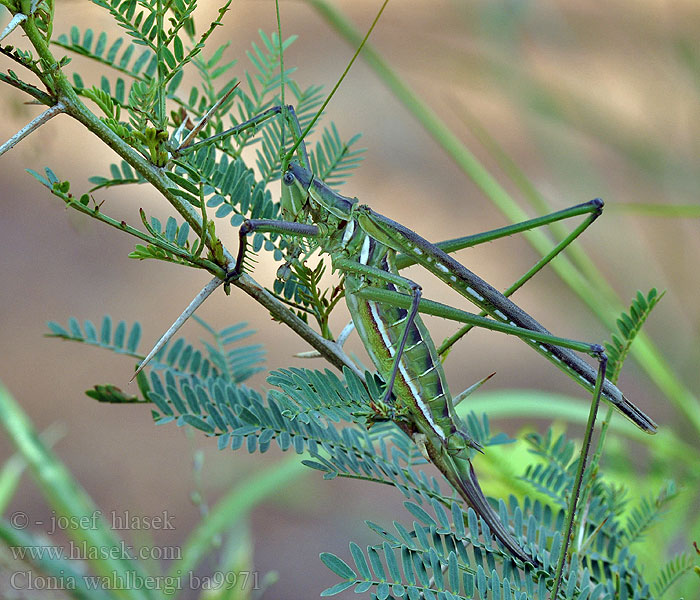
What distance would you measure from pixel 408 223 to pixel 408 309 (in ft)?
10.2

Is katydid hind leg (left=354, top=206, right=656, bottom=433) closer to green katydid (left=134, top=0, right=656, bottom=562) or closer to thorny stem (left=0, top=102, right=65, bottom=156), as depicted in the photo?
green katydid (left=134, top=0, right=656, bottom=562)

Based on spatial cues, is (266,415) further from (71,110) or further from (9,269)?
(9,269)

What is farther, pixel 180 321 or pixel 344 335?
pixel 344 335

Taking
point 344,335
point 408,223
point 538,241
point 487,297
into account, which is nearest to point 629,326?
point 487,297

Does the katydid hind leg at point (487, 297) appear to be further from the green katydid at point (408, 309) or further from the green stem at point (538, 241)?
the green stem at point (538, 241)

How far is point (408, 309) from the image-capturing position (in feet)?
2.85

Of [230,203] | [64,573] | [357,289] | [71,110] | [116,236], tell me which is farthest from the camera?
[116,236]

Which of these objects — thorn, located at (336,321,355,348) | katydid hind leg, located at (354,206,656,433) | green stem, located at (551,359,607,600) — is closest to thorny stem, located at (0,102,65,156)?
thorn, located at (336,321,355,348)

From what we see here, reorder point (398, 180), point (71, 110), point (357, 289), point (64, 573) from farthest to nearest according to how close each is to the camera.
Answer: point (398, 180) → point (64, 573) → point (357, 289) → point (71, 110)

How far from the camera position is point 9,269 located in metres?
3.35

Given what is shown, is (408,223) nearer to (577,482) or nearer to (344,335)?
(344,335)

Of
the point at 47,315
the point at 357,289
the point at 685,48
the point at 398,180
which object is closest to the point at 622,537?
the point at 357,289

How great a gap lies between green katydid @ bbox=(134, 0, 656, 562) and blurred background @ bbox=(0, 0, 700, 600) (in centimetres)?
47

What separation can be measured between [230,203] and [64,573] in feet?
2.17
